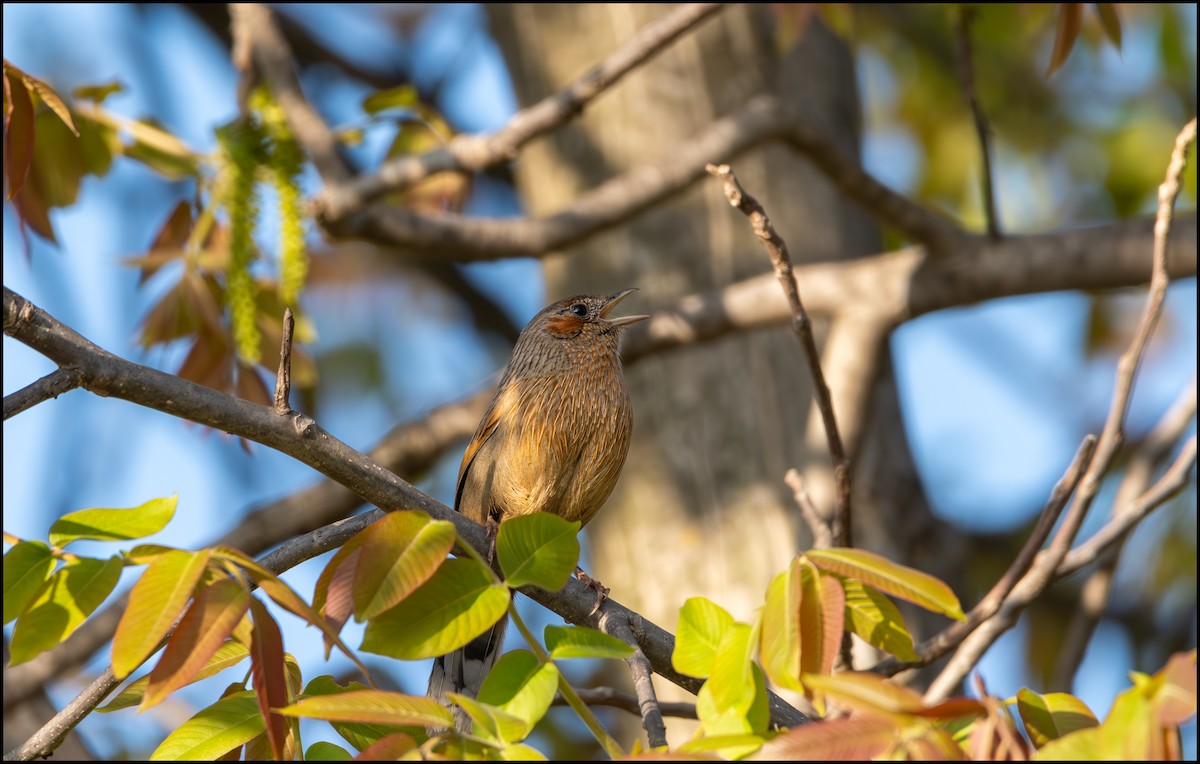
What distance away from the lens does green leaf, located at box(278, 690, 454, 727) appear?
5.74ft

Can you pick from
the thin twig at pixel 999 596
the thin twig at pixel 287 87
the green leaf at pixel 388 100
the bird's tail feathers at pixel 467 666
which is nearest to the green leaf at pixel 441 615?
the thin twig at pixel 999 596

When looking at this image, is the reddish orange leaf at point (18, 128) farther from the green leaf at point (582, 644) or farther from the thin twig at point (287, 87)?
the green leaf at point (582, 644)

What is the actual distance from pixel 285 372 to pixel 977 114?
3.17 metres

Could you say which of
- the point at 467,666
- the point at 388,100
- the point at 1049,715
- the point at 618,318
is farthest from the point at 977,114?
the point at 1049,715

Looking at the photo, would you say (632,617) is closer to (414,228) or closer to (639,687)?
(639,687)

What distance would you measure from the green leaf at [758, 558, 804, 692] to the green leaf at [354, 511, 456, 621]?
1.83ft

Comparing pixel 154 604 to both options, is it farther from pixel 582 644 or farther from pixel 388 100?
Result: pixel 388 100

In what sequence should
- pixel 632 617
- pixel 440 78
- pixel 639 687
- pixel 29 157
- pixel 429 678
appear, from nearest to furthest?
pixel 639 687 < pixel 632 617 < pixel 29 157 < pixel 429 678 < pixel 440 78

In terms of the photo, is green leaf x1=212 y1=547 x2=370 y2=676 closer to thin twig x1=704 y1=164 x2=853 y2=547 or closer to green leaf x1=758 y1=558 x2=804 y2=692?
green leaf x1=758 y1=558 x2=804 y2=692

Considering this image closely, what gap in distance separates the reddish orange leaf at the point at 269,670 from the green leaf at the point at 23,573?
0.36 metres

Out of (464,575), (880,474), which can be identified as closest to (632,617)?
(464,575)

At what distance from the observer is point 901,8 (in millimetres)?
8273

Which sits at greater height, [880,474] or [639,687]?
[880,474]

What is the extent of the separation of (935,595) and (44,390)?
1.65 metres
